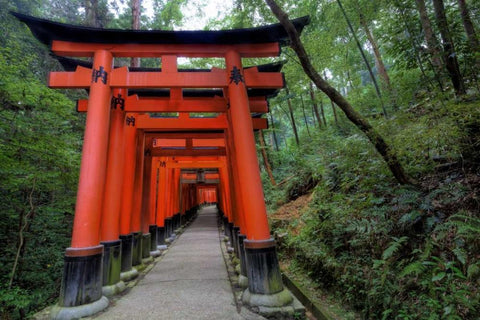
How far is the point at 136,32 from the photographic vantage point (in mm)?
4488

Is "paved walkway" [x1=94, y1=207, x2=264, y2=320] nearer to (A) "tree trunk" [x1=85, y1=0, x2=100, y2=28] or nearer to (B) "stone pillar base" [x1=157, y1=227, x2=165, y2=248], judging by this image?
(B) "stone pillar base" [x1=157, y1=227, x2=165, y2=248]

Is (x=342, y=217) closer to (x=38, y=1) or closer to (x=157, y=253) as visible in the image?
(x=157, y=253)

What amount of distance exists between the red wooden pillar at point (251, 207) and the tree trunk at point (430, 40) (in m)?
3.17

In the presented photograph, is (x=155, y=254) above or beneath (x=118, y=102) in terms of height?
beneath

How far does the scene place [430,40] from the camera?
4016mm

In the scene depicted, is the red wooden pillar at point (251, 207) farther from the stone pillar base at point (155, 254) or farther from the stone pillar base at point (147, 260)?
the stone pillar base at point (155, 254)

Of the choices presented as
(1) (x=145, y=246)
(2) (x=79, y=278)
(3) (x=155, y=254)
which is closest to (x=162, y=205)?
(3) (x=155, y=254)

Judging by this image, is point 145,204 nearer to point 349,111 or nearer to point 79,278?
point 79,278

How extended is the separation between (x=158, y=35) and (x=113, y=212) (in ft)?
11.8

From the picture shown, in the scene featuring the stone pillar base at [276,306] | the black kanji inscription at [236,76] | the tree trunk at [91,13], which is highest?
the tree trunk at [91,13]

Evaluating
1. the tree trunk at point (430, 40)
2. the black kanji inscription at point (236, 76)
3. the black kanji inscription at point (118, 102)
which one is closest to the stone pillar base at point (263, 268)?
the black kanji inscription at point (236, 76)

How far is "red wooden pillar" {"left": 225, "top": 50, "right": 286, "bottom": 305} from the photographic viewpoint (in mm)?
3896

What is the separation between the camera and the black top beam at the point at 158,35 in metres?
4.33

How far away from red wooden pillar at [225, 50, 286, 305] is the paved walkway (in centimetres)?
50
